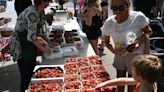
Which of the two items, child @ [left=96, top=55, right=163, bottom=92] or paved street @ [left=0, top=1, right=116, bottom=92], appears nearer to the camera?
child @ [left=96, top=55, right=163, bottom=92]

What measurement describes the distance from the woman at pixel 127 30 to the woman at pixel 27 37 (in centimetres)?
79

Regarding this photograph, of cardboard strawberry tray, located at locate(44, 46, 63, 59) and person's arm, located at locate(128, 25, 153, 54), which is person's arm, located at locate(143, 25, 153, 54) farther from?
cardboard strawberry tray, located at locate(44, 46, 63, 59)

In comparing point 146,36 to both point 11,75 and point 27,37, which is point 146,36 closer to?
point 27,37

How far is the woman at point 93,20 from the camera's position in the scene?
5.01 meters

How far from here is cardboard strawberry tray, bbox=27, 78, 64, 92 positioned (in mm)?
2910

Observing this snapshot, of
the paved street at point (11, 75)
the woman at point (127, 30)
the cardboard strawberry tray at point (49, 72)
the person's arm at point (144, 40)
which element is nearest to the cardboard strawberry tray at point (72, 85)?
the cardboard strawberry tray at point (49, 72)

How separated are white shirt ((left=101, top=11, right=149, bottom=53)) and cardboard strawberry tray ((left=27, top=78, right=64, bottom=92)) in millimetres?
802

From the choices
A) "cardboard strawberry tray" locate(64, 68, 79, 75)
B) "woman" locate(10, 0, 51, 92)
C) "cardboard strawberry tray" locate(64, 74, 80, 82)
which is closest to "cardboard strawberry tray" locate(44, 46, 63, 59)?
"woman" locate(10, 0, 51, 92)

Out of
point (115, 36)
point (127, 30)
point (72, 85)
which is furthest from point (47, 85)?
point (127, 30)

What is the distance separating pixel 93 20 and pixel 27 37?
6.23 feet

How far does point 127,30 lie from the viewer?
3.30 m

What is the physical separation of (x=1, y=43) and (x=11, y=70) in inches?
30.0

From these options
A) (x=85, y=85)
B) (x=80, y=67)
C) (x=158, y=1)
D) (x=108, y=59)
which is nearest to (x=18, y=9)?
(x=108, y=59)

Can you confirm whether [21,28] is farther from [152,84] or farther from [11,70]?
[11,70]
